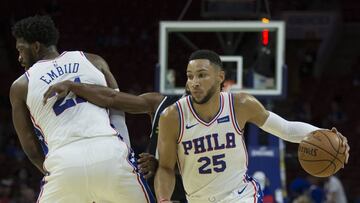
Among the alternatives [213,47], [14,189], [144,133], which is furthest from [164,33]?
[144,133]

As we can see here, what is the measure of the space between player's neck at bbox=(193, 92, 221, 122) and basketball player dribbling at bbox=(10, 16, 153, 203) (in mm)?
449

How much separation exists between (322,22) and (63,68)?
14.7 meters

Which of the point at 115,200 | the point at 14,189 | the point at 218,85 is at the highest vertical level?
the point at 218,85

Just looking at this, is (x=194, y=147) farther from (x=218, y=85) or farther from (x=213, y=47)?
(x=213, y=47)

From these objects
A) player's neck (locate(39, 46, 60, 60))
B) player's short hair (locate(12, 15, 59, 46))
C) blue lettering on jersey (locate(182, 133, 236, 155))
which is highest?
player's short hair (locate(12, 15, 59, 46))

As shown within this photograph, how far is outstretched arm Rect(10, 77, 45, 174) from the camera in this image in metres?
4.40

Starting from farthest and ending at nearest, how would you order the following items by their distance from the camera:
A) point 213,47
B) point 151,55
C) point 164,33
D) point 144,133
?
point 151,55
point 144,133
point 213,47
point 164,33

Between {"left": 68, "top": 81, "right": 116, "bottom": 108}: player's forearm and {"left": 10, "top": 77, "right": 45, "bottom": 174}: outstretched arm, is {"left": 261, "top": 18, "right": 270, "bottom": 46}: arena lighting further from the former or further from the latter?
{"left": 10, "top": 77, "right": 45, "bottom": 174}: outstretched arm

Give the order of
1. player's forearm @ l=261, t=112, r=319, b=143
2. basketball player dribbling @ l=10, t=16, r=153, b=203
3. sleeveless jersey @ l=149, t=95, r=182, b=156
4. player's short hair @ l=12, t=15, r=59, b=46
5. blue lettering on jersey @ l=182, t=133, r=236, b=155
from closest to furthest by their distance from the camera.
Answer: basketball player dribbling @ l=10, t=16, r=153, b=203 < blue lettering on jersey @ l=182, t=133, r=236, b=155 < player's short hair @ l=12, t=15, r=59, b=46 < player's forearm @ l=261, t=112, r=319, b=143 < sleeveless jersey @ l=149, t=95, r=182, b=156

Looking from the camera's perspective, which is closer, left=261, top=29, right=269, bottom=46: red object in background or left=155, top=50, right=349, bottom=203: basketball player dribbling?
left=155, top=50, right=349, bottom=203: basketball player dribbling

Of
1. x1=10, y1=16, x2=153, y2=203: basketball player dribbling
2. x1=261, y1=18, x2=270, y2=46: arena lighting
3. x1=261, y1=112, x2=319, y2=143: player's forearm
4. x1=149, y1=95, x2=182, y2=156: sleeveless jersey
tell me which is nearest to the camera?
x1=10, y1=16, x2=153, y2=203: basketball player dribbling

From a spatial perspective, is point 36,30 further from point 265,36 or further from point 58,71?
point 265,36

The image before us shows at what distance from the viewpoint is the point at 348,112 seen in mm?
16938

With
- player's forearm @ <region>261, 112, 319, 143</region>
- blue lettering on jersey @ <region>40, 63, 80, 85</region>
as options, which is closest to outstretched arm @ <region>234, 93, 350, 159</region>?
player's forearm @ <region>261, 112, 319, 143</region>
